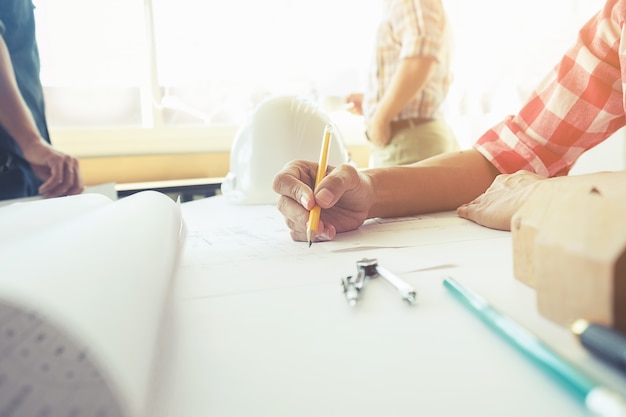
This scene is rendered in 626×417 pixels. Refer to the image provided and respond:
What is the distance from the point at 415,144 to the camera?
Result: 1.42m

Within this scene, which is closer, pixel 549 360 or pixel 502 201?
pixel 549 360

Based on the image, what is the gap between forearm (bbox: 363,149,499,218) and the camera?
0.71m

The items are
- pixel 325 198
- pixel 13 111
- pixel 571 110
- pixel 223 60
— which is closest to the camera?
pixel 325 198

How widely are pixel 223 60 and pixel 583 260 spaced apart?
1.85 meters

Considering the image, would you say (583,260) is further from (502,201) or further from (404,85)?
(404,85)

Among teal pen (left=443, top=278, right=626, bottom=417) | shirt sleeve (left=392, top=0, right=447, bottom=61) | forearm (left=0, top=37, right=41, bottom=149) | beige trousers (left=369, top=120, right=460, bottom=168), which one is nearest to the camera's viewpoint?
teal pen (left=443, top=278, right=626, bottom=417)

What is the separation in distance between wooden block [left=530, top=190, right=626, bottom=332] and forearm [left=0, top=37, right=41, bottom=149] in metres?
1.04

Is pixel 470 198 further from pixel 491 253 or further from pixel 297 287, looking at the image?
pixel 297 287

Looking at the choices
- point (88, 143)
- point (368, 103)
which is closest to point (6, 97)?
point (88, 143)

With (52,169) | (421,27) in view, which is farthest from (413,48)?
(52,169)

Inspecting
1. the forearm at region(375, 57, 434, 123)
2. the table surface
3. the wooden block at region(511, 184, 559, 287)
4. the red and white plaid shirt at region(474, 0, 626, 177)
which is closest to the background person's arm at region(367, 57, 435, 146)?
the forearm at region(375, 57, 434, 123)

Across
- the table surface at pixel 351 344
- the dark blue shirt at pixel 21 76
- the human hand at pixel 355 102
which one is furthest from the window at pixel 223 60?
the table surface at pixel 351 344

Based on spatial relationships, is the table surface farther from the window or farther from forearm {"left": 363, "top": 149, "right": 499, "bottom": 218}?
the window

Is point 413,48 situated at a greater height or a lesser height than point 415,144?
greater
